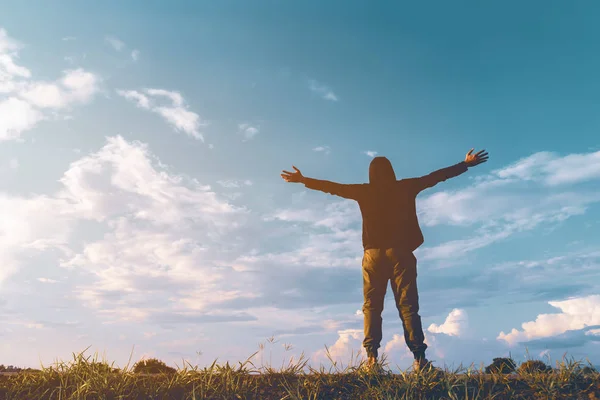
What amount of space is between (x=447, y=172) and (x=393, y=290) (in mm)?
2344

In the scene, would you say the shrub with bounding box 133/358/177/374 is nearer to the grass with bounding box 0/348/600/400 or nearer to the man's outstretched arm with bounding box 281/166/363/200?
the grass with bounding box 0/348/600/400

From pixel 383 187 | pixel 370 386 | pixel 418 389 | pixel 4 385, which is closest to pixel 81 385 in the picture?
pixel 4 385

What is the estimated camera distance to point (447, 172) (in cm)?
838

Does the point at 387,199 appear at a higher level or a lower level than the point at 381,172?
lower

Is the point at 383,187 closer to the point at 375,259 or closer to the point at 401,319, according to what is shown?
the point at 375,259

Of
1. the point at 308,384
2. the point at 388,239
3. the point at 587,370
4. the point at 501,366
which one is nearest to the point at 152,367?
the point at 308,384

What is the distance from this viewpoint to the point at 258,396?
20.0ft

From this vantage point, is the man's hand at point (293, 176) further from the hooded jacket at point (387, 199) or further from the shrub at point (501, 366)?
the shrub at point (501, 366)

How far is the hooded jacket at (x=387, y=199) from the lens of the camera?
310 inches

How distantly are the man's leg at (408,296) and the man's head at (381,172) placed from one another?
4.14ft

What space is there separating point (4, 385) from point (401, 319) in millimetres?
6056

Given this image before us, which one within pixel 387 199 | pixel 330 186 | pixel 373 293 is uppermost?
pixel 330 186

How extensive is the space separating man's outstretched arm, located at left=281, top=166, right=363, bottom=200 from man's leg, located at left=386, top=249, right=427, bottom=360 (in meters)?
1.22

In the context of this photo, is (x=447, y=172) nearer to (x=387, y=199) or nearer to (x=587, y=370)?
(x=387, y=199)
